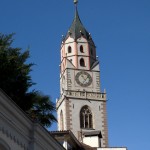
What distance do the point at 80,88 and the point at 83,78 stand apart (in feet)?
8.94

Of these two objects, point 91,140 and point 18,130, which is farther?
point 91,140

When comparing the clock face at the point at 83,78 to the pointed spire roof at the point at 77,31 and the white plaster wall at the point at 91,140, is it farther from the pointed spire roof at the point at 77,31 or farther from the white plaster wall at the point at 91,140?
the white plaster wall at the point at 91,140

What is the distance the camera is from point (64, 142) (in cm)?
3216

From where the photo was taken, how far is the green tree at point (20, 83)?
2427cm

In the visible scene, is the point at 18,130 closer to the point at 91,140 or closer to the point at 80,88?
the point at 91,140

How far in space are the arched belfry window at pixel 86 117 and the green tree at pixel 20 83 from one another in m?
48.1

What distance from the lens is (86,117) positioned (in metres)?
76.3

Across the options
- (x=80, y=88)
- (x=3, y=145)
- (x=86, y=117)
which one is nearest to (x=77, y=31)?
(x=80, y=88)

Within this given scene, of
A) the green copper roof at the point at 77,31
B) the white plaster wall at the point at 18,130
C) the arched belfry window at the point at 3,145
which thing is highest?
the green copper roof at the point at 77,31

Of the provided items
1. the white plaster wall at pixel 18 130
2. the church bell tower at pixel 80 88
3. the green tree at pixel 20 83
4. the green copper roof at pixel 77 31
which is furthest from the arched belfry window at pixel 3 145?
the green copper roof at pixel 77 31

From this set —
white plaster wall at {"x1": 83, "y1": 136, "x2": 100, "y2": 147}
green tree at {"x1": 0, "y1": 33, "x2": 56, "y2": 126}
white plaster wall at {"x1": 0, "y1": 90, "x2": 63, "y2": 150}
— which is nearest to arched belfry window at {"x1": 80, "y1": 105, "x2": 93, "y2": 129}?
white plaster wall at {"x1": 83, "y1": 136, "x2": 100, "y2": 147}

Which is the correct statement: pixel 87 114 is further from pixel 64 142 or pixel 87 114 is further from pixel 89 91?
pixel 64 142

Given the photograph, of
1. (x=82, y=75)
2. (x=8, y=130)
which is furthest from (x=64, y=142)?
(x=82, y=75)

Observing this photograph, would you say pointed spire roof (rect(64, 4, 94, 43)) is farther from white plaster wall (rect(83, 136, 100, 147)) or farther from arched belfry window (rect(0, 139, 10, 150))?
arched belfry window (rect(0, 139, 10, 150))
